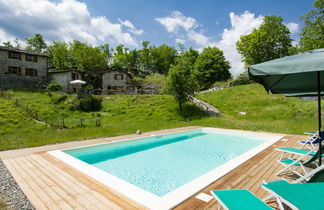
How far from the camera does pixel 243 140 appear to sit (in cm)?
1022

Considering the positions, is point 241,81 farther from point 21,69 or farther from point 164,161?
point 21,69

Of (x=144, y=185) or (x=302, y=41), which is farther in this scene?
(x=302, y=41)

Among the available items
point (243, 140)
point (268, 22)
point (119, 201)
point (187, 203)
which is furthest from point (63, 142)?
point (268, 22)

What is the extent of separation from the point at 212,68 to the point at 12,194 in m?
45.1

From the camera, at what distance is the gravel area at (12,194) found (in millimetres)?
3025

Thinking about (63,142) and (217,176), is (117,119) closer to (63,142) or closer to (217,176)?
(63,142)

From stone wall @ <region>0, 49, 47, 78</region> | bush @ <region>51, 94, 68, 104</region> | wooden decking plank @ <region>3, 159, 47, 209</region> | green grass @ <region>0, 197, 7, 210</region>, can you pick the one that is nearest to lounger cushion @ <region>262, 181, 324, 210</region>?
wooden decking plank @ <region>3, 159, 47, 209</region>

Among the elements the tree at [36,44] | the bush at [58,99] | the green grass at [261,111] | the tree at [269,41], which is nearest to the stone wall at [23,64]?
the bush at [58,99]

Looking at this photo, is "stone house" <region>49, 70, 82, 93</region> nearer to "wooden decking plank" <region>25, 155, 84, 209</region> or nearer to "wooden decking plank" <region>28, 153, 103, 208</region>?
"wooden decking plank" <region>25, 155, 84, 209</region>

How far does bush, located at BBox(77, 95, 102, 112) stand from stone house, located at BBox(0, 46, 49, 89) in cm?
1356

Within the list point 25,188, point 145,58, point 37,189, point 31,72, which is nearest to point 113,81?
point 31,72

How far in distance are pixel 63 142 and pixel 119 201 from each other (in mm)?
6571

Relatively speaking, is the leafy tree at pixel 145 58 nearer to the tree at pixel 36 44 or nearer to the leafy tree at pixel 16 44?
the tree at pixel 36 44

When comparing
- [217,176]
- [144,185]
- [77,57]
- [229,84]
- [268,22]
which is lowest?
[144,185]
